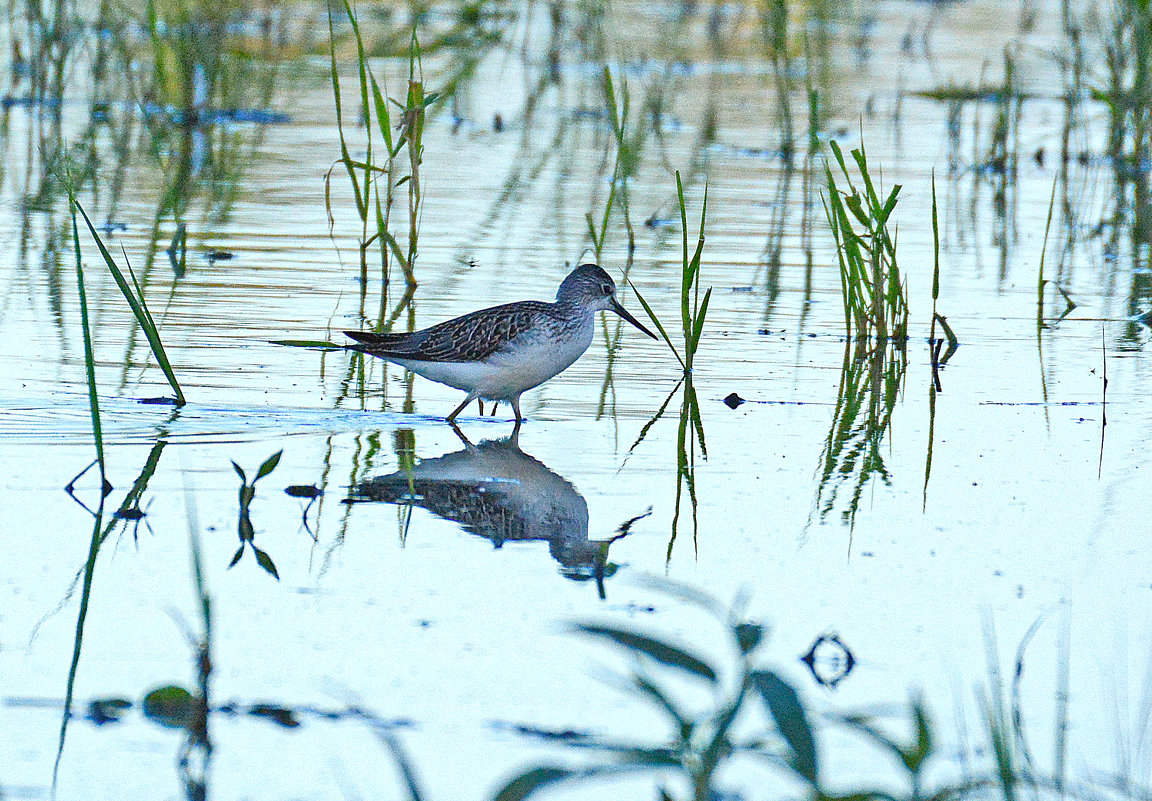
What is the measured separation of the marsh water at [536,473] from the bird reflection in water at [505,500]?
20 mm

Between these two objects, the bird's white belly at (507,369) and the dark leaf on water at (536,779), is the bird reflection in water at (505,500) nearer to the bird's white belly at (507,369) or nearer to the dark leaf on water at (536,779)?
the bird's white belly at (507,369)

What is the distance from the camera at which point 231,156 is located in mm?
11914

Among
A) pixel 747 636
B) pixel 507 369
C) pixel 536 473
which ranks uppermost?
pixel 747 636

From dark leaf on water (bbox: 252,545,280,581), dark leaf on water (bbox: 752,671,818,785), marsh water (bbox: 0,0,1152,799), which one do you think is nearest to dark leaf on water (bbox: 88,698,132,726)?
marsh water (bbox: 0,0,1152,799)

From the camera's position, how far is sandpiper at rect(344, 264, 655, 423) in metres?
6.31

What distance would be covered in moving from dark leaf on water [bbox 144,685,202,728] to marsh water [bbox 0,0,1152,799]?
0.02m

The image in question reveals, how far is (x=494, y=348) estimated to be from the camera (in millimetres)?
6297

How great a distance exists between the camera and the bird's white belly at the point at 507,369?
6273 millimetres

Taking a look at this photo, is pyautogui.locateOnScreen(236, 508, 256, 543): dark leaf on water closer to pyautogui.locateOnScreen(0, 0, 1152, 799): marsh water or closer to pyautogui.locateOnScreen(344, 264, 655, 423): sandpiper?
pyautogui.locateOnScreen(0, 0, 1152, 799): marsh water

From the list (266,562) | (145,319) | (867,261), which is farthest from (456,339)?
(266,562)

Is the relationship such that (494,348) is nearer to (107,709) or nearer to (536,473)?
(536,473)

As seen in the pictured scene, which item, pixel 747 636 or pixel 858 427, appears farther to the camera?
pixel 858 427

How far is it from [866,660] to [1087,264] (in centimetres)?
621

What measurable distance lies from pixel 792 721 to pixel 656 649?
0.20 meters
